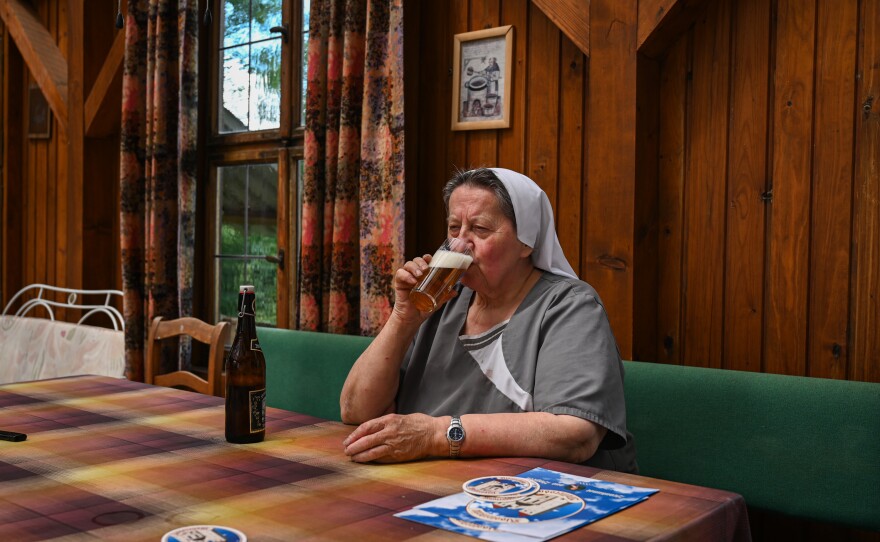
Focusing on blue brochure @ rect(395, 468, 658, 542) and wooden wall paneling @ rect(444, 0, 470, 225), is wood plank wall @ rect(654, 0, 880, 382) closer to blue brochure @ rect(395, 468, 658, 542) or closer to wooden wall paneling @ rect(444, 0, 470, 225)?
wooden wall paneling @ rect(444, 0, 470, 225)

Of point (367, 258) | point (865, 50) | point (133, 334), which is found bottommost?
point (133, 334)

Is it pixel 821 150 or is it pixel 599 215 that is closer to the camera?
pixel 821 150

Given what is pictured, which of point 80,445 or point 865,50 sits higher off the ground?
point 865,50

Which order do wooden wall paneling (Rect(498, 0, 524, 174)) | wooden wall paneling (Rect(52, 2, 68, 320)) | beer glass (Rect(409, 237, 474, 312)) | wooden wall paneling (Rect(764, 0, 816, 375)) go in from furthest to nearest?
1. wooden wall paneling (Rect(52, 2, 68, 320))
2. wooden wall paneling (Rect(498, 0, 524, 174))
3. wooden wall paneling (Rect(764, 0, 816, 375))
4. beer glass (Rect(409, 237, 474, 312))

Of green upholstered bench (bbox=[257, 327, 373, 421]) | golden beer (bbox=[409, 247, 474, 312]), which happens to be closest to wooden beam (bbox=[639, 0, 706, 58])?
golden beer (bbox=[409, 247, 474, 312])

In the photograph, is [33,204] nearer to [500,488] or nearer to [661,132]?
[661,132]

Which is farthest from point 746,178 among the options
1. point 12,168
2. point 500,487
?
point 12,168

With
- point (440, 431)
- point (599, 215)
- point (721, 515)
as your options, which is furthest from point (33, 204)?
point (721, 515)

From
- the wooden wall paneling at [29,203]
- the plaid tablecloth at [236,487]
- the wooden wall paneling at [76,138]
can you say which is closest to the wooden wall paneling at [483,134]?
the plaid tablecloth at [236,487]

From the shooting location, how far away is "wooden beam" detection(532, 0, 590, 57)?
2686 millimetres

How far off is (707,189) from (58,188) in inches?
170

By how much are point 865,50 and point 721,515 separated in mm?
1632

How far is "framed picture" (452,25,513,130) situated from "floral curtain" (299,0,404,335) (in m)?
0.24

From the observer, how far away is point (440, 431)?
1.55 m
